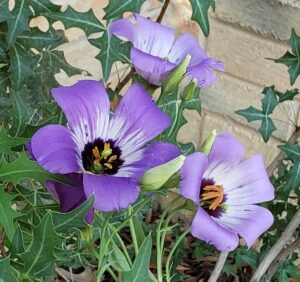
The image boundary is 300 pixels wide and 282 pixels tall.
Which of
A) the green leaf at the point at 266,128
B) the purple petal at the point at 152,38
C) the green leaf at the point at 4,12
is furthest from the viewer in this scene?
the green leaf at the point at 266,128

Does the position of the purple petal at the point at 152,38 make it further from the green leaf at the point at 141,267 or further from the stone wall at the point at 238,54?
the stone wall at the point at 238,54

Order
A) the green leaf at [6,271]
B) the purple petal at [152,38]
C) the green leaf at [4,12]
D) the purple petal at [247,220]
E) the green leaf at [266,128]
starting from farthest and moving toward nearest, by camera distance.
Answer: the green leaf at [266,128], the green leaf at [4,12], the purple petal at [152,38], the purple petal at [247,220], the green leaf at [6,271]

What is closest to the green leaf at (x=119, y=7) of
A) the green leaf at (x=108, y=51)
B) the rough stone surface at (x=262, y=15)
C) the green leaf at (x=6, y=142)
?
the green leaf at (x=108, y=51)

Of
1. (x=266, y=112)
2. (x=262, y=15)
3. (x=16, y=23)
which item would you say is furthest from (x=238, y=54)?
(x=16, y=23)

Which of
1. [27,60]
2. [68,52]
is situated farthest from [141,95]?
[68,52]

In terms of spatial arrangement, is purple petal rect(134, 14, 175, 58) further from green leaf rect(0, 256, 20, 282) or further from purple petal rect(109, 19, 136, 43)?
green leaf rect(0, 256, 20, 282)

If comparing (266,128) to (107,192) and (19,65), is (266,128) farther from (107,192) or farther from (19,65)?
(107,192)

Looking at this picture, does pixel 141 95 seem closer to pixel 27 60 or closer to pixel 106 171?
pixel 106 171
